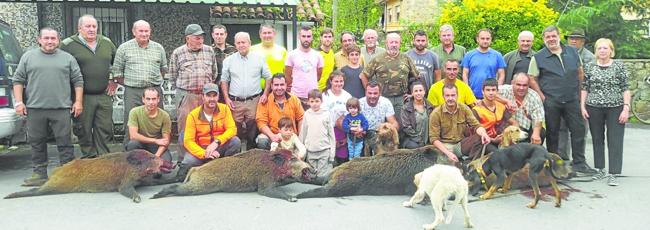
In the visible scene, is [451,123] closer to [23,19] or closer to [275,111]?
[275,111]

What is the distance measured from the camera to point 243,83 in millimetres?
7754

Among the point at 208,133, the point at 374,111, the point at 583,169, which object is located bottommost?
the point at 583,169

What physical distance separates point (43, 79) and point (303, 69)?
3.21 meters

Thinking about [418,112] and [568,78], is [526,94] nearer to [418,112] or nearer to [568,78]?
[568,78]

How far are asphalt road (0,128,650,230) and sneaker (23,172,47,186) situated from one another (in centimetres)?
19

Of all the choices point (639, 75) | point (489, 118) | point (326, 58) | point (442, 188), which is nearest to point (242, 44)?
point (326, 58)

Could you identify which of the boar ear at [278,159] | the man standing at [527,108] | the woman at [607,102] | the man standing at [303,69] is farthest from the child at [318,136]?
the woman at [607,102]

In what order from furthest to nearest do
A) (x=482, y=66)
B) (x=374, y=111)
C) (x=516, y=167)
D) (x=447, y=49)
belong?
(x=447, y=49)
(x=482, y=66)
(x=374, y=111)
(x=516, y=167)

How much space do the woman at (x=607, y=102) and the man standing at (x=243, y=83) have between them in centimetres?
408

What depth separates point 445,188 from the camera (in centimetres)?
514

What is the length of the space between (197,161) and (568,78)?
473 centimetres

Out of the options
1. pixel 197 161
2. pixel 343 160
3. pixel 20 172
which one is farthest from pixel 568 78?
pixel 20 172

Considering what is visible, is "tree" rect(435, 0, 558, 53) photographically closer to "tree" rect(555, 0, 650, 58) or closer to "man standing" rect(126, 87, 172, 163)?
"tree" rect(555, 0, 650, 58)

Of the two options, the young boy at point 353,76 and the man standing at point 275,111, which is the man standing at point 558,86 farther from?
the man standing at point 275,111
